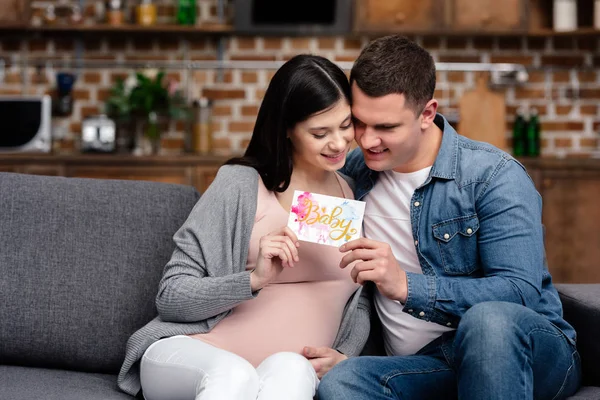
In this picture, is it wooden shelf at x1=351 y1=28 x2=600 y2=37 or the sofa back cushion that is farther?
wooden shelf at x1=351 y1=28 x2=600 y2=37

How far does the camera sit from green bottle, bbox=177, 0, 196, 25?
4566 mm

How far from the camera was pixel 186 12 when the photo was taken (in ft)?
15.0

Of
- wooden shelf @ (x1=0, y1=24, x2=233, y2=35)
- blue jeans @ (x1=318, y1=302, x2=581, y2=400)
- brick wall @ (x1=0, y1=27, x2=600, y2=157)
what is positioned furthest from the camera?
brick wall @ (x1=0, y1=27, x2=600, y2=157)

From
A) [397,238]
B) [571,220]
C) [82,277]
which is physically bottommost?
[571,220]

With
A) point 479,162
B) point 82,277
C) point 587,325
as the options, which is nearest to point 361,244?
point 479,162

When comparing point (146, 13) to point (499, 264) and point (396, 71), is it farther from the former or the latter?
point (499, 264)

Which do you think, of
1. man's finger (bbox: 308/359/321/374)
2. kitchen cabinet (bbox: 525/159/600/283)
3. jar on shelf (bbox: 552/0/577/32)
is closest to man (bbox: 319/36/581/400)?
man's finger (bbox: 308/359/321/374)

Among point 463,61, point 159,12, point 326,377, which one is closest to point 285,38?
point 159,12

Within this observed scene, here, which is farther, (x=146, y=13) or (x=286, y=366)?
(x=146, y=13)

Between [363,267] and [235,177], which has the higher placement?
[235,177]

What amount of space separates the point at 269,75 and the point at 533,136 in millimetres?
1627

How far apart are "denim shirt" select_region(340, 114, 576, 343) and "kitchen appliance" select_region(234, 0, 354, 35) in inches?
109

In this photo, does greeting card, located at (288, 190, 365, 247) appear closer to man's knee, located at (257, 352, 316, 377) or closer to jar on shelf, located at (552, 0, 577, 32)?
man's knee, located at (257, 352, 316, 377)

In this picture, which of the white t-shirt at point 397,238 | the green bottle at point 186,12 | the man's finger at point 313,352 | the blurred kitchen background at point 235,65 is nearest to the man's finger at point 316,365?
the man's finger at point 313,352
